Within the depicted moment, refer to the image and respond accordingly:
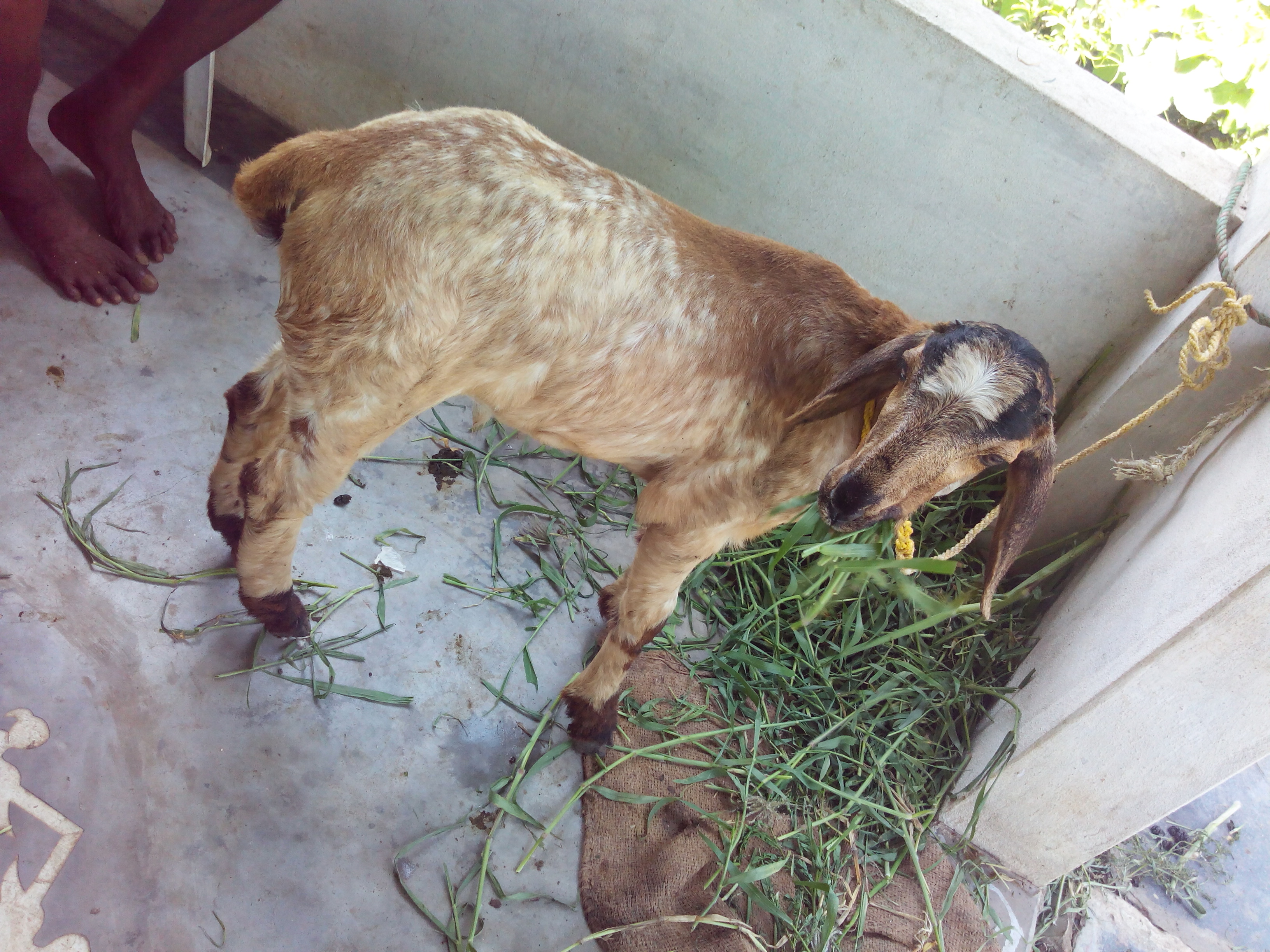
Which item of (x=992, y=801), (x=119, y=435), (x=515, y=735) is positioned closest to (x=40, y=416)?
(x=119, y=435)

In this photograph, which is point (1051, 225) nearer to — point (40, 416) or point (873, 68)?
point (873, 68)

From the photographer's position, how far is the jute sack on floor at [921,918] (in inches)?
102

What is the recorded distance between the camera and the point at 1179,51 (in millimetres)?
3734

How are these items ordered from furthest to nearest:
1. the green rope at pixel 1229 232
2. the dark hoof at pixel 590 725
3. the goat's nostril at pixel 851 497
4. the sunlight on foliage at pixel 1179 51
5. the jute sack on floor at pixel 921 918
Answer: the sunlight on foliage at pixel 1179 51, the dark hoof at pixel 590 725, the jute sack on floor at pixel 921 918, the green rope at pixel 1229 232, the goat's nostril at pixel 851 497

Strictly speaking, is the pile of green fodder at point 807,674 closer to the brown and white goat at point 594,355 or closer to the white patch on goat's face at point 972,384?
the brown and white goat at point 594,355

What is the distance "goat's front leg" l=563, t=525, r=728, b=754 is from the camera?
97.0 inches

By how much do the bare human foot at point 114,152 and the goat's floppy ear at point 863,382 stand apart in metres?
2.78

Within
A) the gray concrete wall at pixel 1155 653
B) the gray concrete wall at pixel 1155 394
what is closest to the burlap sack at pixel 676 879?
the gray concrete wall at pixel 1155 653

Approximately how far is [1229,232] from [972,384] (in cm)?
163

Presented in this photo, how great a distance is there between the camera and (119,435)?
2.83 m

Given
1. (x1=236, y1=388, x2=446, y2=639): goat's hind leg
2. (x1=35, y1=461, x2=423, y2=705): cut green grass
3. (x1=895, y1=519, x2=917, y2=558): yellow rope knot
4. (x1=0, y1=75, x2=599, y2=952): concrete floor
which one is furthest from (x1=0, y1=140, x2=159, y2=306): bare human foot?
(x1=895, y1=519, x2=917, y2=558): yellow rope knot

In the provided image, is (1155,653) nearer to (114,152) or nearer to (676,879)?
(676,879)

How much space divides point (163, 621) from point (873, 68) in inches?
117

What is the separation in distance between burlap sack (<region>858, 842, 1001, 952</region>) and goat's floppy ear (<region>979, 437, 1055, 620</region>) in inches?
46.9
